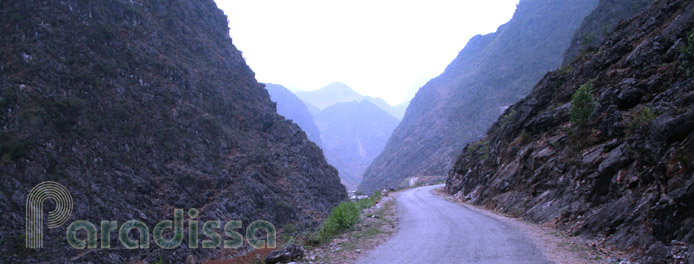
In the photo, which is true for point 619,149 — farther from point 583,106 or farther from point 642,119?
point 583,106

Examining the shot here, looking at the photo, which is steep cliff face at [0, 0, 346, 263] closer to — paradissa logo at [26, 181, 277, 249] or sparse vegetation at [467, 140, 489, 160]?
paradissa logo at [26, 181, 277, 249]

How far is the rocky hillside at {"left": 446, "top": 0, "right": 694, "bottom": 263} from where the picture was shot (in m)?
6.87

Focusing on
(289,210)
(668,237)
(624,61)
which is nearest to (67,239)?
(289,210)

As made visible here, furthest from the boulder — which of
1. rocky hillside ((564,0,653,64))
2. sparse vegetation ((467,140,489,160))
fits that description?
rocky hillside ((564,0,653,64))

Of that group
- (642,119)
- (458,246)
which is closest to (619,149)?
(642,119)

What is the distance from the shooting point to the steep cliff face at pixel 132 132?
18.2 meters

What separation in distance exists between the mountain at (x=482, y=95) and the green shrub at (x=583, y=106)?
66076 millimetres

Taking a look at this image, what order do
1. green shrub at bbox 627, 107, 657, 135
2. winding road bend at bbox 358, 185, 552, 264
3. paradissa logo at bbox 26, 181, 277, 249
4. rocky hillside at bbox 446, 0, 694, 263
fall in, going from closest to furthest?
rocky hillside at bbox 446, 0, 694, 263 < winding road bend at bbox 358, 185, 552, 264 < green shrub at bbox 627, 107, 657, 135 < paradissa logo at bbox 26, 181, 277, 249

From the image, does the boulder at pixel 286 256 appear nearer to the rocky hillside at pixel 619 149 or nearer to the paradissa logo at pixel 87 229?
the rocky hillside at pixel 619 149

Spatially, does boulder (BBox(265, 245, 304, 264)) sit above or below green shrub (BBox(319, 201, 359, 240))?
below

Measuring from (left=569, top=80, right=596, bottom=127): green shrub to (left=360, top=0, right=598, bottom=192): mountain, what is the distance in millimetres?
66076

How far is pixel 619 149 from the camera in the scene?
1016 cm

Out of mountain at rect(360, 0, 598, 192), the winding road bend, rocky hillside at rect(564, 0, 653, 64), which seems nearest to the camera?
the winding road bend

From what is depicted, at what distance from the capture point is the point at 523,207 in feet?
47.3
